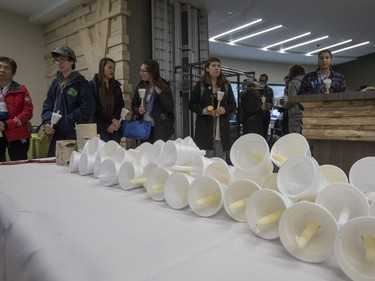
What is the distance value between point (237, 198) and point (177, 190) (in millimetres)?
182

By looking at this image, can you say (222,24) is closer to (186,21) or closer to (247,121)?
(186,21)

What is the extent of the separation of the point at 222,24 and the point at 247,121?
9.85ft

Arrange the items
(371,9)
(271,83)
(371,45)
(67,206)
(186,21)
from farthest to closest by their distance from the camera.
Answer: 1. (271,83)
2. (371,45)
3. (371,9)
4. (186,21)
5. (67,206)

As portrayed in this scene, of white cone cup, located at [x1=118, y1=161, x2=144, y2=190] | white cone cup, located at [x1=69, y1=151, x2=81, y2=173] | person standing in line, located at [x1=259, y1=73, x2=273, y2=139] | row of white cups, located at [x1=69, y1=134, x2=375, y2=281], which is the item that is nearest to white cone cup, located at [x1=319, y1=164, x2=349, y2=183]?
row of white cups, located at [x1=69, y1=134, x2=375, y2=281]

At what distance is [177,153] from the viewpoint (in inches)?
35.0

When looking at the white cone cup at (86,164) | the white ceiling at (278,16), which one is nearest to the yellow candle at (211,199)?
the white cone cup at (86,164)

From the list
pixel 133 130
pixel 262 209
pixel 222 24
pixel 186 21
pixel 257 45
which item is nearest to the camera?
pixel 262 209

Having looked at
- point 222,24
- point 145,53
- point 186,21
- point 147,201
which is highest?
point 222,24

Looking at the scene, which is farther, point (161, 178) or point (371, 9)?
point (371, 9)

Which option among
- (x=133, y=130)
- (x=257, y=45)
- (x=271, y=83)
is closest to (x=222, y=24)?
(x=257, y=45)

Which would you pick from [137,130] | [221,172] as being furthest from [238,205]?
[137,130]

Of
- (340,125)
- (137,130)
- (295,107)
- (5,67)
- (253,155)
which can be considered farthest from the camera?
Result: (295,107)

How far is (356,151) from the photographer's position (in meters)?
1.86

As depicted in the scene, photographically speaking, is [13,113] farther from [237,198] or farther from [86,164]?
[237,198]
